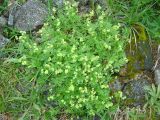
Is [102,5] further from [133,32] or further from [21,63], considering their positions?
[21,63]

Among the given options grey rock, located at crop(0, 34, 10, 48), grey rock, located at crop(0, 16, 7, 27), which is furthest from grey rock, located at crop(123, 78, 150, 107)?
grey rock, located at crop(0, 16, 7, 27)

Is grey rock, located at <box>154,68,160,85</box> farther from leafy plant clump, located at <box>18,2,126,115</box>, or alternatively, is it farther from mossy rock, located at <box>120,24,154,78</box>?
leafy plant clump, located at <box>18,2,126,115</box>

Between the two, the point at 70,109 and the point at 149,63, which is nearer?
the point at 70,109

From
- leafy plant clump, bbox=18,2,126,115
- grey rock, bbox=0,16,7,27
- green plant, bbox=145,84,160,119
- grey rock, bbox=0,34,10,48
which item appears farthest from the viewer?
grey rock, bbox=0,16,7,27

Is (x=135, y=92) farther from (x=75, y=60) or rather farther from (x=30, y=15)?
(x=30, y=15)

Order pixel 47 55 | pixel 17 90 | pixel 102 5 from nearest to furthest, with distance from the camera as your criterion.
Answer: pixel 47 55
pixel 17 90
pixel 102 5

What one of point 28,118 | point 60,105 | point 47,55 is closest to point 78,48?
point 47,55

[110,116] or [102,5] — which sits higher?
[102,5]
